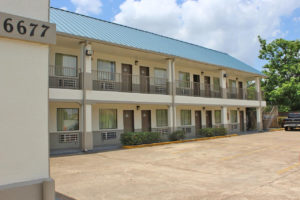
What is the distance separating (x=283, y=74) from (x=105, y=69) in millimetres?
27426

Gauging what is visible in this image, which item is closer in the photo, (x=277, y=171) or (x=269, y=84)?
(x=277, y=171)

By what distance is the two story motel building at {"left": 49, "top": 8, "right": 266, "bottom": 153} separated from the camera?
43.7ft

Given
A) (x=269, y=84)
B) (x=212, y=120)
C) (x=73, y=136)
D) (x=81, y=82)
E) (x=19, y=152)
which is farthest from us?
(x=269, y=84)

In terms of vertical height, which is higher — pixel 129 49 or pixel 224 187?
pixel 129 49

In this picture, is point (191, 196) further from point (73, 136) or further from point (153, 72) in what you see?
point (153, 72)

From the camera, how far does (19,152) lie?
4.39 m

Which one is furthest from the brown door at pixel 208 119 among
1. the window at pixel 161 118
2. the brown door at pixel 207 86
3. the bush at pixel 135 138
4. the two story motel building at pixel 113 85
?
the bush at pixel 135 138

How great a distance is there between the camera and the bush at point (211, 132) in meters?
20.2

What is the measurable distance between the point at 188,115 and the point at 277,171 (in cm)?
1399

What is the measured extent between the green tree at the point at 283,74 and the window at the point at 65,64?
86.5ft

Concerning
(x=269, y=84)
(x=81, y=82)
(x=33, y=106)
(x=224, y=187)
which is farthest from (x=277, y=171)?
(x=269, y=84)

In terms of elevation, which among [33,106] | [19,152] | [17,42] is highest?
[17,42]

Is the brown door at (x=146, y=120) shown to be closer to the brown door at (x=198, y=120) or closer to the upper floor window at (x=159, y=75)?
the upper floor window at (x=159, y=75)

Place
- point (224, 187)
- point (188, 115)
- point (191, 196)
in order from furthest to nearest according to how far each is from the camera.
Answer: point (188, 115) → point (224, 187) → point (191, 196)
